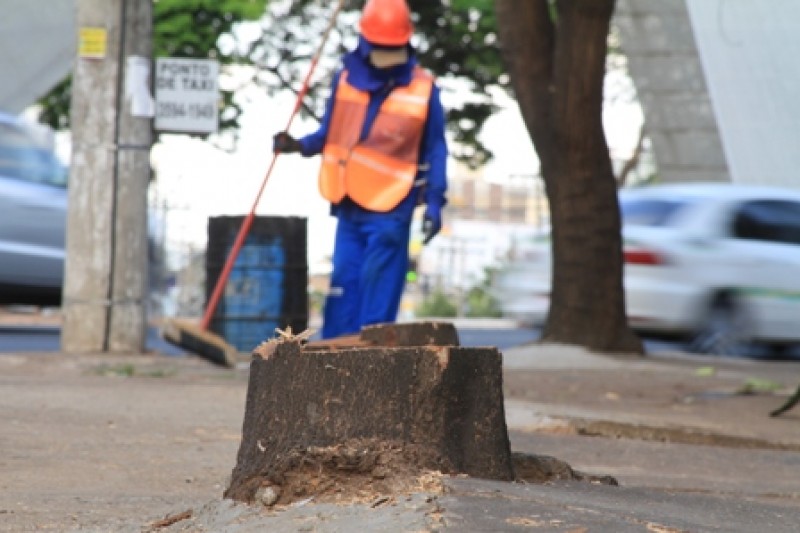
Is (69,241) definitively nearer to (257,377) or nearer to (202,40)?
(257,377)

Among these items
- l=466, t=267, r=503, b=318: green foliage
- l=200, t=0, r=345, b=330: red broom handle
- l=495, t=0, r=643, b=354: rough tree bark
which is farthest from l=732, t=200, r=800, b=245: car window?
l=466, t=267, r=503, b=318: green foliage

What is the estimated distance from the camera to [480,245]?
3181 centimetres

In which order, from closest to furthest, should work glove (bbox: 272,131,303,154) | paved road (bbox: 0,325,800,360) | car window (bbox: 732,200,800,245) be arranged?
1. work glove (bbox: 272,131,303,154)
2. paved road (bbox: 0,325,800,360)
3. car window (bbox: 732,200,800,245)

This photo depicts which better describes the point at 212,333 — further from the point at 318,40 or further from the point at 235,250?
the point at 318,40

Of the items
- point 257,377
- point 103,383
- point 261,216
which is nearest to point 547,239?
point 261,216

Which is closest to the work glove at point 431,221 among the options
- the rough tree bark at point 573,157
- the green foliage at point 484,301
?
the rough tree bark at point 573,157

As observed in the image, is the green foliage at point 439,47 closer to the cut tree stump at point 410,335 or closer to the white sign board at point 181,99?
the white sign board at point 181,99

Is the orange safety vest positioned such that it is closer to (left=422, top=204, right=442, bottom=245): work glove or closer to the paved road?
(left=422, top=204, right=442, bottom=245): work glove

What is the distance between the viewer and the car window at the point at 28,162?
50.5 feet

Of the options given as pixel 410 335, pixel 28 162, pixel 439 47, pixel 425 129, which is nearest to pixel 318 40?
pixel 439 47

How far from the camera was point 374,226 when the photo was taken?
9.67 meters

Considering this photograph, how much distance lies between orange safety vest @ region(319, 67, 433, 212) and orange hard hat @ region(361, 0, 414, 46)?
288mm

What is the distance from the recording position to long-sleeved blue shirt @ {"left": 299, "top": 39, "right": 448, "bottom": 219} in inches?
381

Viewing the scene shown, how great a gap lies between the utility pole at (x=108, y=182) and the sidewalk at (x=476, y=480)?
0.38 metres
